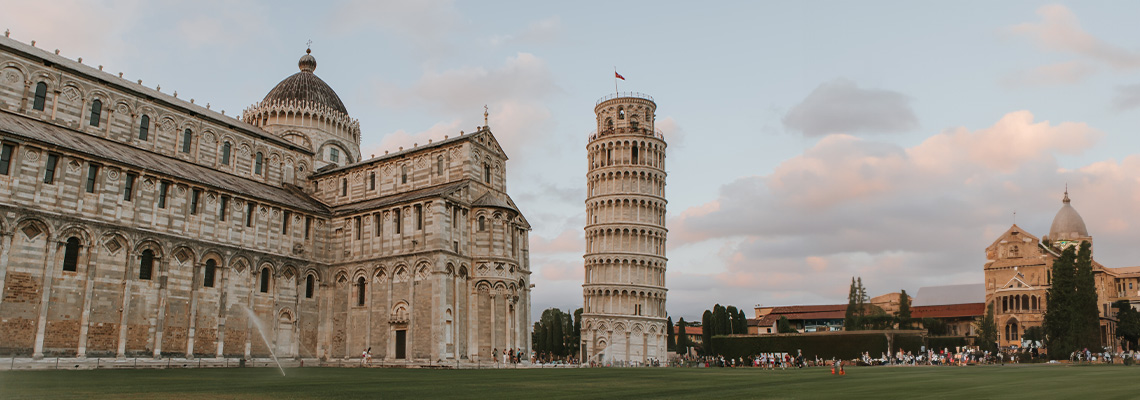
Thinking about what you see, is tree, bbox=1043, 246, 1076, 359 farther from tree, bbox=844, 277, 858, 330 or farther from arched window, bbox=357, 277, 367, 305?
arched window, bbox=357, 277, 367, 305

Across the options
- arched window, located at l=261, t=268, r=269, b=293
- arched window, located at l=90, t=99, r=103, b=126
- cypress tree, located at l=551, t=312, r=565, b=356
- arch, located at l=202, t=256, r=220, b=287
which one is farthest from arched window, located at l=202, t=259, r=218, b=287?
cypress tree, located at l=551, t=312, r=565, b=356

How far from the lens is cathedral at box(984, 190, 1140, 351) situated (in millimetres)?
98438

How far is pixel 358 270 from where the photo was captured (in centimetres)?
5044

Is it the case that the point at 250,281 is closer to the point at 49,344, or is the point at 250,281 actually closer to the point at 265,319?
the point at 265,319

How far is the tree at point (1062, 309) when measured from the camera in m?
61.7

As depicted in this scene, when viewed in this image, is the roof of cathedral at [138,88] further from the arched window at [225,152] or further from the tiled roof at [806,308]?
the tiled roof at [806,308]

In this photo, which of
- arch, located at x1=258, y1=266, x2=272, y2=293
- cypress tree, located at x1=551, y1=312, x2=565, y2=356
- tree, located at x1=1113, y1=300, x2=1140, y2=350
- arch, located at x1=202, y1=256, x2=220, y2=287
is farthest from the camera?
cypress tree, located at x1=551, y1=312, x2=565, y2=356

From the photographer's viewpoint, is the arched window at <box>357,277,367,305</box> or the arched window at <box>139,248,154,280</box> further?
the arched window at <box>357,277,367,305</box>

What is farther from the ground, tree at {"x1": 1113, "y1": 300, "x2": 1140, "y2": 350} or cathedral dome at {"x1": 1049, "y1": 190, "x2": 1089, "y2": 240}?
cathedral dome at {"x1": 1049, "y1": 190, "x2": 1089, "y2": 240}

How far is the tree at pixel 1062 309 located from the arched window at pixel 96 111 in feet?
225

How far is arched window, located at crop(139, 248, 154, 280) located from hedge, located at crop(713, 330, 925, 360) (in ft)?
170

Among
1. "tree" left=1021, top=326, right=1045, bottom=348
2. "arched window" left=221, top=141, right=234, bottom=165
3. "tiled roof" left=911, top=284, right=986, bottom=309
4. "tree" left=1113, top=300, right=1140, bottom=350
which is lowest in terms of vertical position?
"tree" left=1021, top=326, right=1045, bottom=348

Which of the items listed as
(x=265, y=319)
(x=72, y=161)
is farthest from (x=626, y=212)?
(x=72, y=161)

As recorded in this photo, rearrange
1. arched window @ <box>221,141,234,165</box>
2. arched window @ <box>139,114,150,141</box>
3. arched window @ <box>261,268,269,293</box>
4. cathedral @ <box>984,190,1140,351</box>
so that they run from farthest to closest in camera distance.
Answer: cathedral @ <box>984,190,1140,351</box>
arched window @ <box>221,141,234,165</box>
arched window @ <box>261,268,269,293</box>
arched window @ <box>139,114,150,141</box>
